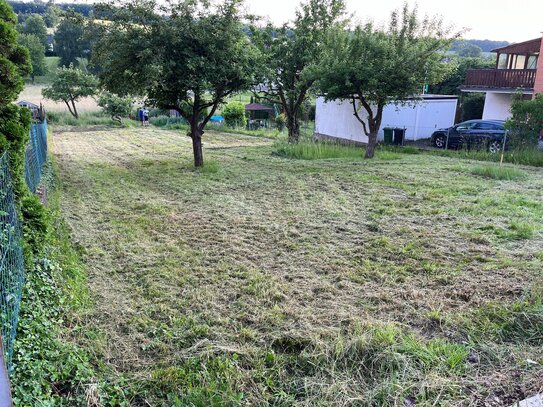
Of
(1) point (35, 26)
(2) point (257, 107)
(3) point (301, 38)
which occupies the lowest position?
(2) point (257, 107)

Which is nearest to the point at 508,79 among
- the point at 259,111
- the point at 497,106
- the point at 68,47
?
the point at 497,106

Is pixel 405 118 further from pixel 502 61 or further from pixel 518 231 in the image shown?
pixel 518 231

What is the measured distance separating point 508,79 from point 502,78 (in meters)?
0.28

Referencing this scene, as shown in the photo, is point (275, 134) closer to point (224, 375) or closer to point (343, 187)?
point (343, 187)

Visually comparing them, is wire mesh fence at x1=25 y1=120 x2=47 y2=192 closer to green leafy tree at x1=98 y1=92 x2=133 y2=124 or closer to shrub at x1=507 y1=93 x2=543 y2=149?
shrub at x1=507 y1=93 x2=543 y2=149

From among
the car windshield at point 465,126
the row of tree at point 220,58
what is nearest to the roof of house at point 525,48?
the car windshield at point 465,126

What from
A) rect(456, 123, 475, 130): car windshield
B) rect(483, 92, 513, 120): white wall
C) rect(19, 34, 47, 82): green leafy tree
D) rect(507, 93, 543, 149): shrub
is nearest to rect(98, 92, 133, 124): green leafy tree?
rect(19, 34, 47, 82): green leafy tree

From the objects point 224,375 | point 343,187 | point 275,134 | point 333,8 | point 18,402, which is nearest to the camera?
point 18,402

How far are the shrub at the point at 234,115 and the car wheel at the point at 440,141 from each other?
13442 millimetres

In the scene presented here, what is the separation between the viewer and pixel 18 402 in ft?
8.05

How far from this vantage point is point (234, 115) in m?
27.1

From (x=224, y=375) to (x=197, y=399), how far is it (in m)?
0.29

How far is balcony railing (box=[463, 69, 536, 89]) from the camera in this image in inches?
759

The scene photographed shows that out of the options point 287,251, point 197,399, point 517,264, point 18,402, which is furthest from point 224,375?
point 517,264
